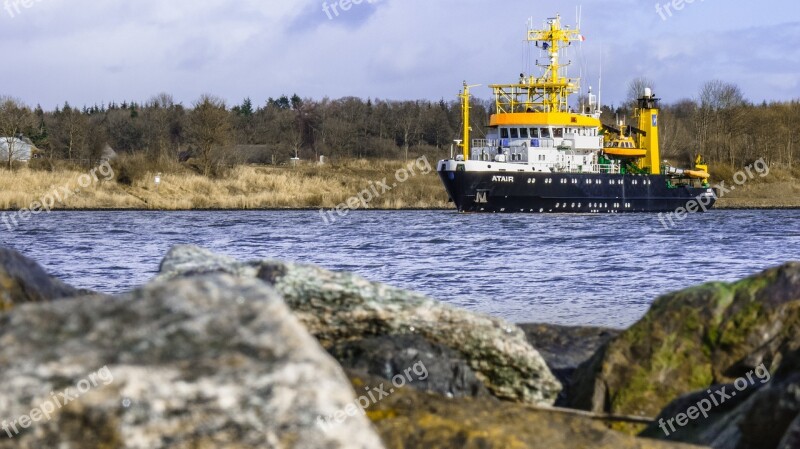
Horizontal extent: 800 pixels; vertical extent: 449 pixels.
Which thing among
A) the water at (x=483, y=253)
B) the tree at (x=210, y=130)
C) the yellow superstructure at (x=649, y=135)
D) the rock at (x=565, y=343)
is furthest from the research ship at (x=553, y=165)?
the rock at (x=565, y=343)

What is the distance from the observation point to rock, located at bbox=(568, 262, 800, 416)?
244 inches

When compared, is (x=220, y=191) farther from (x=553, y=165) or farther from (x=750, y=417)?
(x=750, y=417)

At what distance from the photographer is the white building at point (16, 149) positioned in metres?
73.9

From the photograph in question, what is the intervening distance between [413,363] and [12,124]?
7487 centimetres

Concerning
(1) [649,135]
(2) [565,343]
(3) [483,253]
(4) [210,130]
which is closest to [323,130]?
(4) [210,130]

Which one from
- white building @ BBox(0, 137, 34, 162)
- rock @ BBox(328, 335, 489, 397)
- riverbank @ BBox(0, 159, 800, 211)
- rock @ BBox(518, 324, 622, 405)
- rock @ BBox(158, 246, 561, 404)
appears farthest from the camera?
white building @ BBox(0, 137, 34, 162)

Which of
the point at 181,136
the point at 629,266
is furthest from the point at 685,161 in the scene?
the point at 629,266

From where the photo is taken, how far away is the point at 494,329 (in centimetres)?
678

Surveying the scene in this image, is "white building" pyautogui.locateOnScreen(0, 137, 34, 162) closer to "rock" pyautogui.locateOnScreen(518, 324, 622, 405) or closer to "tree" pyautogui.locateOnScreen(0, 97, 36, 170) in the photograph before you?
"tree" pyautogui.locateOnScreen(0, 97, 36, 170)

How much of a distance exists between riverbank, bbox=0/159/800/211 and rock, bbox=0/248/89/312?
51442 millimetres

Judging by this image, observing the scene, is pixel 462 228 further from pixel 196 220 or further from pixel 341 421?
pixel 341 421

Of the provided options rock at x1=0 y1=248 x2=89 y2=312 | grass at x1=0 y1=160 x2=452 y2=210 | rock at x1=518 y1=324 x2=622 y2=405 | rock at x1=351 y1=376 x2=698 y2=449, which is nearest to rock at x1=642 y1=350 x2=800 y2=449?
rock at x1=351 y1=376 x2=698 y2=449

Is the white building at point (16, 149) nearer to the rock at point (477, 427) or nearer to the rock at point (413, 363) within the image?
the rock at point (413, 363)

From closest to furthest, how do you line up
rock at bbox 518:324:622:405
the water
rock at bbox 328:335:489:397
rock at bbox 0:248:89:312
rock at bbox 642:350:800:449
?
rock at bbox 642:350:800:449 < rock at bbox 0:248:89:312 < rock at bbox 328:335:489:397 < rock at bbox 518:324:622:405 < the water
